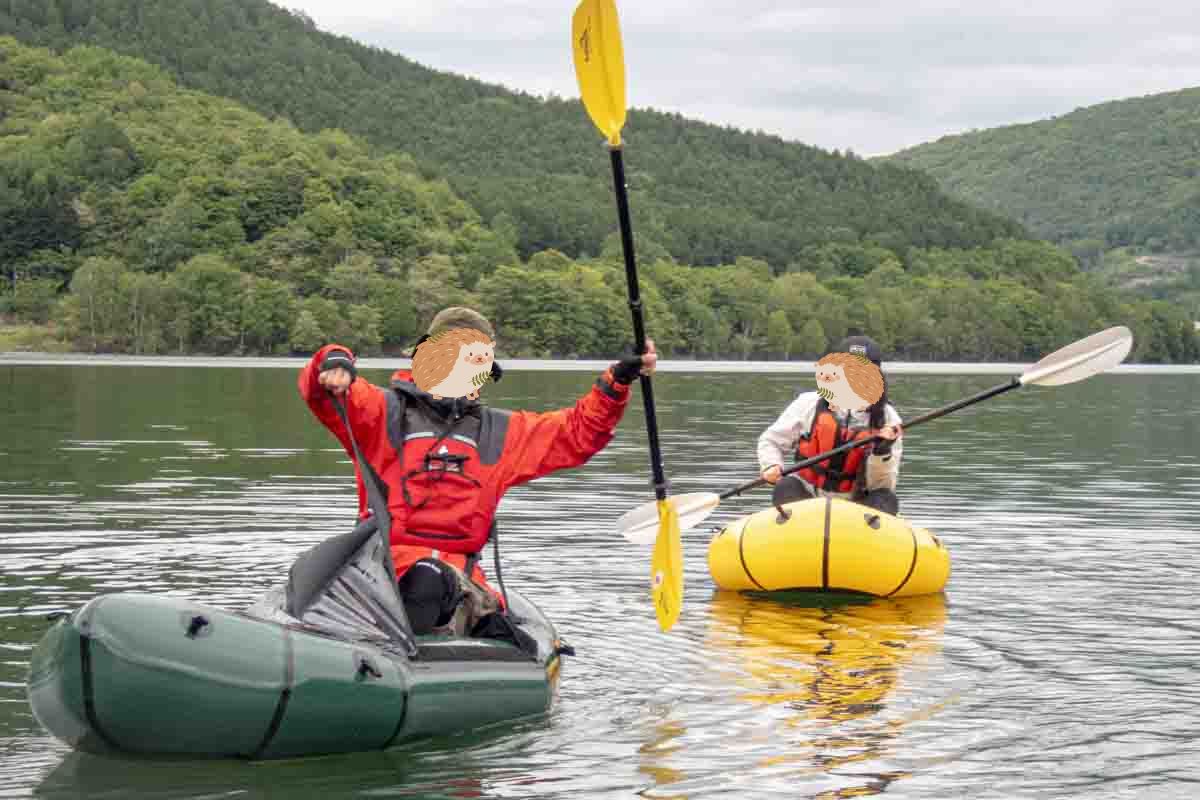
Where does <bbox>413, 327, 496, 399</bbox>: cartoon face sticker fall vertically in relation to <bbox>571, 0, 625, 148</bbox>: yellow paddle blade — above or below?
below

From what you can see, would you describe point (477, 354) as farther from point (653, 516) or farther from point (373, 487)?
point (653, 516)

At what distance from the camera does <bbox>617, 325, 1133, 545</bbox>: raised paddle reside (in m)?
11.1

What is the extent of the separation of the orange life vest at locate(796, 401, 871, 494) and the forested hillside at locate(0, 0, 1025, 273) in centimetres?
13925

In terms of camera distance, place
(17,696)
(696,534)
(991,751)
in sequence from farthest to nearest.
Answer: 1. (696,534)
2. (17,696)
3. (991,751)

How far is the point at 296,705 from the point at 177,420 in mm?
25265

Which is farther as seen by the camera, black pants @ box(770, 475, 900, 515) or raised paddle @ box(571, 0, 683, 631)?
black pants @ box(770, 475, 900, 515)

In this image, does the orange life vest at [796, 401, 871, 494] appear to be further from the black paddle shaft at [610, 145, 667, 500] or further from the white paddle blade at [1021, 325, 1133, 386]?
the black paddle shaft at [610, 145, 667, 500]

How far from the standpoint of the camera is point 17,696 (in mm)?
7957

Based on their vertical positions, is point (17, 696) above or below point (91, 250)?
below

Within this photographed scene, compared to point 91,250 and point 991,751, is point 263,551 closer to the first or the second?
point 991,751

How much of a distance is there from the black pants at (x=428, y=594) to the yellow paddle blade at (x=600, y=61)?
7.06 ft

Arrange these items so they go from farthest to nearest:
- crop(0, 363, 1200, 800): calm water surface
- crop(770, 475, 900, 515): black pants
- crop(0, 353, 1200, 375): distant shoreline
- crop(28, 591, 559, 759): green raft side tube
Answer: crop(0, 353, 1200, 375): distant shoreline < crop(770, 475, 900, 515): black pants < crop(0, 363, 1200, 800): calm water surface < crop(28, 591, 559, 759): green raft side tube

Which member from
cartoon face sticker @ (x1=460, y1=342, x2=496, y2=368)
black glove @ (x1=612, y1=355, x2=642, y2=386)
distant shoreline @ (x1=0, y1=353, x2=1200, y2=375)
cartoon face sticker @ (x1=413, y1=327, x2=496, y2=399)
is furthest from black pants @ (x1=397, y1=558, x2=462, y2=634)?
distant shoreline @ (x1=0, y1=353, x2=1200, y2=375)

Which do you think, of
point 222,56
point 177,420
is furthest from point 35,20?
point 177,420
